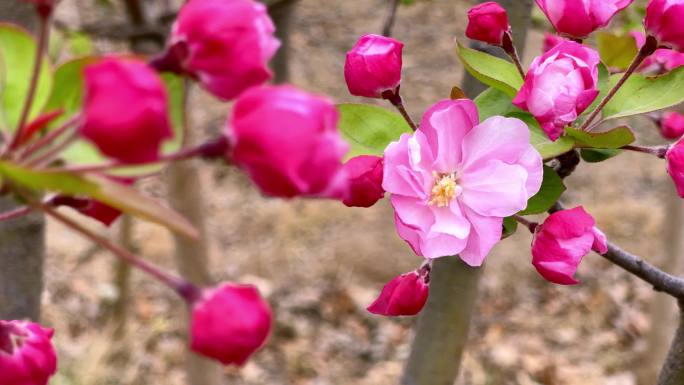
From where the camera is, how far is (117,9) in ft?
15.1

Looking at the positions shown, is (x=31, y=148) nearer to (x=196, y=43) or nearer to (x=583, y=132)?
(x=196, y=43)

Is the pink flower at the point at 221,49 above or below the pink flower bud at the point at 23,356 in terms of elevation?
above

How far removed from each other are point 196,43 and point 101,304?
330cm

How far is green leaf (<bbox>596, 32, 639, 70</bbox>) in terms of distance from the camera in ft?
3.50

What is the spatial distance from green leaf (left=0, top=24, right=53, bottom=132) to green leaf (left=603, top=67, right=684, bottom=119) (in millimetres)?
Answer: 541

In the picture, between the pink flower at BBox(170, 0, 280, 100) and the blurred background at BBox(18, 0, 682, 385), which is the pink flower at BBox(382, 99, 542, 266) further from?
the blurred background at BBox(18, 0, 682, 385)

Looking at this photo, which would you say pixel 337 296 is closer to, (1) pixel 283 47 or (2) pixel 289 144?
(1) pixel 283 47

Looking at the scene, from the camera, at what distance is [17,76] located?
0.61 metres

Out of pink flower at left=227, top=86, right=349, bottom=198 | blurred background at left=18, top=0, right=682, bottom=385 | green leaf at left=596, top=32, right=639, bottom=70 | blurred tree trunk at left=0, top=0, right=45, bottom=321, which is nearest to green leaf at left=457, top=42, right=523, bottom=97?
green leaf at left=596, top=32, right=639, bottom=70

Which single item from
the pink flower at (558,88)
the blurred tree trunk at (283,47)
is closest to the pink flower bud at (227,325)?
the pink flower at (558,88)

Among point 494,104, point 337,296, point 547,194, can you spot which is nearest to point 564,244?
point 547,194

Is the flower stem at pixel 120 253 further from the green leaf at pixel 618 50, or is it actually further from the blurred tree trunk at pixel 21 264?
the blurred tree trunk at pixel 21 264

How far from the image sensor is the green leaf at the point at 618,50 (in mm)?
1065

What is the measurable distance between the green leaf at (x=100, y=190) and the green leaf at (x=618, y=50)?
70 cm
